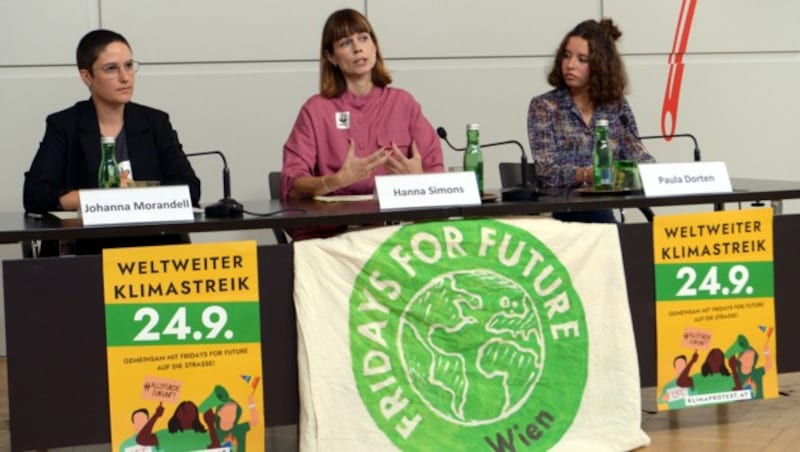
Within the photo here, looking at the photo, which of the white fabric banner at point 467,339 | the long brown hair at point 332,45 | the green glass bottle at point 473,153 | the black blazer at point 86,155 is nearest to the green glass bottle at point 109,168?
the black blazer at point 86,155

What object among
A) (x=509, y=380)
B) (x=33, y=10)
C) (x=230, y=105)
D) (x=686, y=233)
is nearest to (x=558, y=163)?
(x=686, y=233)

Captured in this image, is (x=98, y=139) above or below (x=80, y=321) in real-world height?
above

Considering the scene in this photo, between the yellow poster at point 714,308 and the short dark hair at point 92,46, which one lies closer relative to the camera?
the yellow poster at point 714,308

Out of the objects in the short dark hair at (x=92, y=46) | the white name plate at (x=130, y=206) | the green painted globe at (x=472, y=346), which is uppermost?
the short dark hair at (x=92, y=46)

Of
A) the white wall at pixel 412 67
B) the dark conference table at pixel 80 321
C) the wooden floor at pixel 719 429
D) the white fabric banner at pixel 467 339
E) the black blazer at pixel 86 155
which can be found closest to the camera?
the dark conference table at pixel 80 321

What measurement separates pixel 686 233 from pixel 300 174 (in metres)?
1.19

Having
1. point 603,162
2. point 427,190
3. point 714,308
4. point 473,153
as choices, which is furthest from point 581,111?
point 427,190

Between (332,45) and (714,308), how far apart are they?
1.42 metres

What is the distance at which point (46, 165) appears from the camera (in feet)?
11.8

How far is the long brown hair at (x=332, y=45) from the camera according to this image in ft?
12.4

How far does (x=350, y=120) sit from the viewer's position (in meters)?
3.89

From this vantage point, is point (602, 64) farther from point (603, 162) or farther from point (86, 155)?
point (86, 155)

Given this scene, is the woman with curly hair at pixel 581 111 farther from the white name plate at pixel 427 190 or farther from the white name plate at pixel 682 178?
the white name plate at pixel 427 190

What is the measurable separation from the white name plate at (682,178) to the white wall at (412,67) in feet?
6.18
